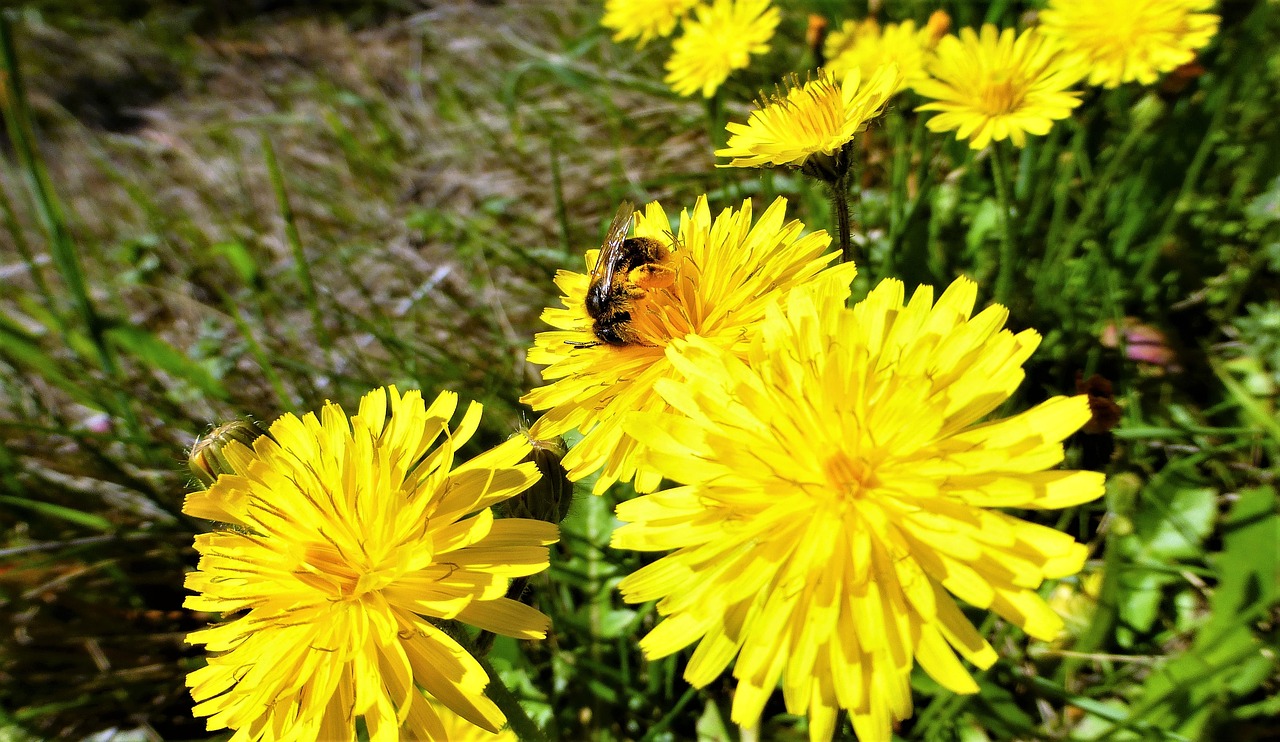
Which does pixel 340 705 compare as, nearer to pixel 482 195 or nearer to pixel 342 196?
pixel 482 195

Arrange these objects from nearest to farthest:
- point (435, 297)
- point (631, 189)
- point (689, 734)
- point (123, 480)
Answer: point (689, 734) → point (123, 480) → point (631, 189) → point (435, 297)

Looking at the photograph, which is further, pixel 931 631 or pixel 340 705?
pixel 340 705

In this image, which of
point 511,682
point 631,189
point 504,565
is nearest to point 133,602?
point 511,682

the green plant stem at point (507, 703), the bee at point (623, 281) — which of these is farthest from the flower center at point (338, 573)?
the bee at point (623, 281)

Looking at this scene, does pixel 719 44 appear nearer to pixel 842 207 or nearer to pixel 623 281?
pixel 842 207

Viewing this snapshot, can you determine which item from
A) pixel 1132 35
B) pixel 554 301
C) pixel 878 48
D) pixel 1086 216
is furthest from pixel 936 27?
pixel 554 301

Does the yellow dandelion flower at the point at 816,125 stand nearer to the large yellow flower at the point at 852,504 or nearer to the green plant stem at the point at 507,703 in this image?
the large yellow flower at the point at 852,504
